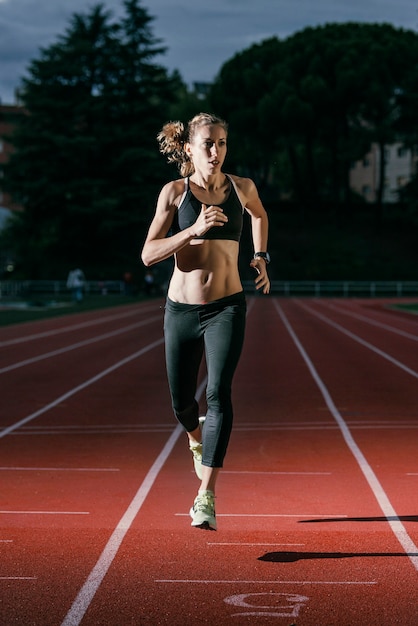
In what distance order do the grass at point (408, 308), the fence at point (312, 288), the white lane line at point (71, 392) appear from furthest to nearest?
the fence at point (312, 288) → the grass at point (408, 308) → the white lane line at point (71, 392)

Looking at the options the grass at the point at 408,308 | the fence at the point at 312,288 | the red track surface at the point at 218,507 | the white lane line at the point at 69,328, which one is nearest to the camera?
the red track surface at the point at 218,507

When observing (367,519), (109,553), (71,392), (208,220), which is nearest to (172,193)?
(208,220)

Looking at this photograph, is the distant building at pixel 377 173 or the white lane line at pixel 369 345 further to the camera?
the distant building at pixel 377 173

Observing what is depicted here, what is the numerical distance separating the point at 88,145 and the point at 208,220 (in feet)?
199

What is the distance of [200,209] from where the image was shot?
526cm

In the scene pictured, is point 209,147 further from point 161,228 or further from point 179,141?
point 161,228

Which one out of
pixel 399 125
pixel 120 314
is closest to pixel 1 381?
pixel 120 314

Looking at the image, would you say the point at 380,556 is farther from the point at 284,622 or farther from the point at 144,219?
the point at 144,219

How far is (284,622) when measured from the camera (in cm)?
393

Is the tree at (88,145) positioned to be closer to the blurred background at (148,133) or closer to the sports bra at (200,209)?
the blurred background at (148,133)

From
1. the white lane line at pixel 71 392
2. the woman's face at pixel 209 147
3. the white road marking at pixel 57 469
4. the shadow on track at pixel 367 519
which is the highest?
the woman's face at pixel 209 147

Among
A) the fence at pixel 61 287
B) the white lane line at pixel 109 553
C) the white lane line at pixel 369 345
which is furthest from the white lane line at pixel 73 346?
the fence at pixel 61 287

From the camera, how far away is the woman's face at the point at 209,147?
5246 millimetres

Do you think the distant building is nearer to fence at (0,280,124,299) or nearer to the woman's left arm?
fence at (0,280,124,299)
